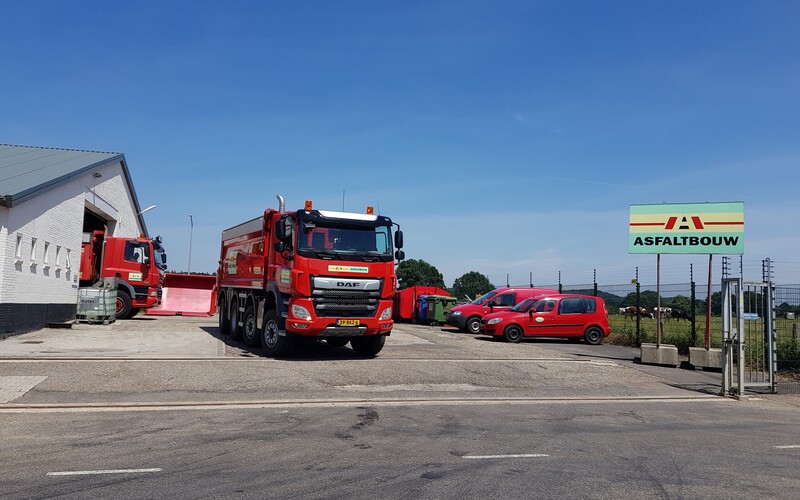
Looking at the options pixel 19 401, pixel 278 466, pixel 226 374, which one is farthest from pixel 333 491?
pixel 226 374

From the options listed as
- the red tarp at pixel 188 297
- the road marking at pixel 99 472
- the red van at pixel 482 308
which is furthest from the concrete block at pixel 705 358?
the red tarp at pixel 188 297

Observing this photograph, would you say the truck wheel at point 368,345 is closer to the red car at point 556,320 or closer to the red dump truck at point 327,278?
the red dump truck at point 327,278

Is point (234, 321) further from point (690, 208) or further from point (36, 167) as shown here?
point (690, 208)

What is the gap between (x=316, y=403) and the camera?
32.6ft

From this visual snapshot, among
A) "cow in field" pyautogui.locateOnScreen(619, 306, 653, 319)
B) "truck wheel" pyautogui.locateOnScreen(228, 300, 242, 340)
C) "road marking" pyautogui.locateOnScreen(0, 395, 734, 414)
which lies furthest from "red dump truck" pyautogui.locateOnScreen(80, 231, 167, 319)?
"cow in field" pyautogui.locateOnScreen(619, 306, 653, 319)

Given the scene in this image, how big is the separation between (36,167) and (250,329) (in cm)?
1224

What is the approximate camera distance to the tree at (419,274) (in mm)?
87000

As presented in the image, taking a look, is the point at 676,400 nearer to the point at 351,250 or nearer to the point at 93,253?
the point at 351,250

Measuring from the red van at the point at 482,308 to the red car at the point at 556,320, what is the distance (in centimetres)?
309

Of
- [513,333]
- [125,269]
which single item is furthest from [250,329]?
[125,269]

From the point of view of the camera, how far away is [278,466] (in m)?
6.00

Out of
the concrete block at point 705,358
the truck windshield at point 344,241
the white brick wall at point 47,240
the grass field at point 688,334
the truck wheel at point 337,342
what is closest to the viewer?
A: the truck windshield at point 344,241

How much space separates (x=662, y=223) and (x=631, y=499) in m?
13.6

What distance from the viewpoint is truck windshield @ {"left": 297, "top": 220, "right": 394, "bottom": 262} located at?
13734 millimetres
